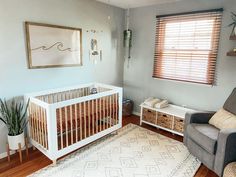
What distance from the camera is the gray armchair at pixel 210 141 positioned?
6.40 ft

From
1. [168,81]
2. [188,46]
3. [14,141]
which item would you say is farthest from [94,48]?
[14,141]

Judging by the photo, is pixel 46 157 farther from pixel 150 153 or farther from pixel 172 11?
pixel 172 11

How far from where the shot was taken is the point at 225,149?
194 cm

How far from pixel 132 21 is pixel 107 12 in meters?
0.63

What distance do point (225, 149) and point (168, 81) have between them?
5.88 feet

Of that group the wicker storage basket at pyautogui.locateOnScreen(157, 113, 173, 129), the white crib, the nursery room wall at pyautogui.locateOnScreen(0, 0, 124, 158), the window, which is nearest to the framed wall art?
the nursery room wall at pyautogui.locateOnScreen(0, 0, 124, 158)

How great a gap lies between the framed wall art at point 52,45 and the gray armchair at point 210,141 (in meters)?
2.14

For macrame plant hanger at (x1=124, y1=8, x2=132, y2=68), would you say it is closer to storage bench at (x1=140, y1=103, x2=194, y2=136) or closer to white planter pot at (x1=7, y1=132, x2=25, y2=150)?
storage bench at (x1=140, y1=103, x2=194, y2=136)

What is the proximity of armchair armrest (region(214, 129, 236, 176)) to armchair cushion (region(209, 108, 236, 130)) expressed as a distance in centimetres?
34

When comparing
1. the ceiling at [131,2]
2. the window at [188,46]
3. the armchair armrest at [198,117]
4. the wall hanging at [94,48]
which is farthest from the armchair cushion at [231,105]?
the wall hanging at [94,48]

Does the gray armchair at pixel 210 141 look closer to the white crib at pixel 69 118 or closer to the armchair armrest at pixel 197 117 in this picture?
the armchair armrest at pixel 197 117

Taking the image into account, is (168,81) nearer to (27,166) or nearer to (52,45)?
(52,45)

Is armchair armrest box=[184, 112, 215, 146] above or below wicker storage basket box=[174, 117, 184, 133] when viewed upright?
above

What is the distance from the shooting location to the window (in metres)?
2.90
